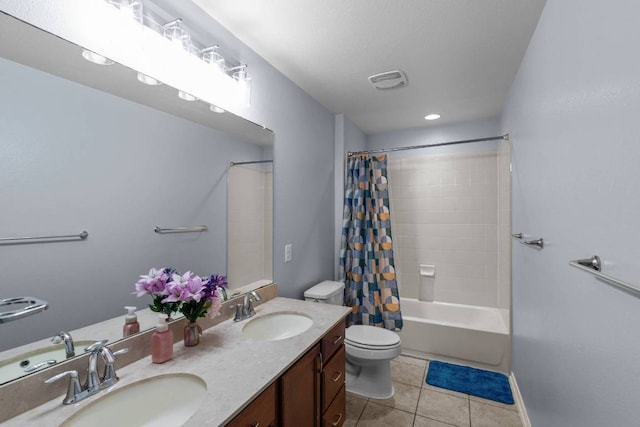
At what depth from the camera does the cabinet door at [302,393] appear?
1132 millimetres

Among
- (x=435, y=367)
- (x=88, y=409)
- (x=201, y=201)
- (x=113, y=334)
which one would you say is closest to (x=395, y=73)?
(x=201, y=201)

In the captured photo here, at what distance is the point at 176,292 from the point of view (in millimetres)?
1146

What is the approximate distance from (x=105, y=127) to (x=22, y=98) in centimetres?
22

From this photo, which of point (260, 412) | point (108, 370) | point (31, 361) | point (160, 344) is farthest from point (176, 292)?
point (260, 412)

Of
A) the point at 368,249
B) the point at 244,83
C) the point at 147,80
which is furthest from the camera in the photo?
the point at 368,249

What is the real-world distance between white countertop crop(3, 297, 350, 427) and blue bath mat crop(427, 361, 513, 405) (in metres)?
1.53

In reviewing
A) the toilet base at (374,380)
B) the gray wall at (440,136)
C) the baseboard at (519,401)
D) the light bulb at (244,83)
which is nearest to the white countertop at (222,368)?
the toilet base at (374,380)

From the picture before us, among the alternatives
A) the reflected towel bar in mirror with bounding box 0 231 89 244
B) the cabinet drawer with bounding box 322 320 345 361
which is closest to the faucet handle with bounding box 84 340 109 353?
the reflected towel bar in mirror with bounding box 0 231 89 244

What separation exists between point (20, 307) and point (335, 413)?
152cm

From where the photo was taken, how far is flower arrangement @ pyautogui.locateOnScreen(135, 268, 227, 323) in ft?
3.71

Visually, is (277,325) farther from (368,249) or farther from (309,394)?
(368,249)

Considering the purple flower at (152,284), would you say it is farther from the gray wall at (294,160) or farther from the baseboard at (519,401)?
the baseboard at (519,401)

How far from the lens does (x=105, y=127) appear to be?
1.04 meters

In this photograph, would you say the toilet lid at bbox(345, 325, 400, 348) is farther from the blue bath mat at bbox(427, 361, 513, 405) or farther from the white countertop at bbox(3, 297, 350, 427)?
the white countertop at bbox(3, 297, 350, 427)
